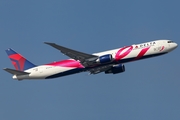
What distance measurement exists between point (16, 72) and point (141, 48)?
20808 millimetres

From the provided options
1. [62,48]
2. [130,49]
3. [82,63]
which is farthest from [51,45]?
[130,49]

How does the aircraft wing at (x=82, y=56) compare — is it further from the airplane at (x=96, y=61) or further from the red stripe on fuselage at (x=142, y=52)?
the red stripe on fuselage at (x=142, y=52)

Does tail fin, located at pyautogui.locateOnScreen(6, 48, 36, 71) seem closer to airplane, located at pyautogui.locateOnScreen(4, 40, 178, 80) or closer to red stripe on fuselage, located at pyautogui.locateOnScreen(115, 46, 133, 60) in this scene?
airplane, located at pyautogui.locateOnScreen(4, 40, 178, 80)

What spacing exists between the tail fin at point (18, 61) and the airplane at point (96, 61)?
1.86 m

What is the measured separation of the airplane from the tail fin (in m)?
1.86

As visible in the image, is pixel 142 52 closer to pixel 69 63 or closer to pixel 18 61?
pixel 69 63

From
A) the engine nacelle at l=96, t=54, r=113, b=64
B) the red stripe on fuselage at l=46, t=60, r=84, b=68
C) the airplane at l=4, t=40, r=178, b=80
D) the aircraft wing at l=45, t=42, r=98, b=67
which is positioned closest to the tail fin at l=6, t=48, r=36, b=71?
the airplane at l=4, t=40, r=178, b=80

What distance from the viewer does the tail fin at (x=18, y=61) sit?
8025cm

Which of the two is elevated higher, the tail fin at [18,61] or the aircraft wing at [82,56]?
the tail fin at [18,61]

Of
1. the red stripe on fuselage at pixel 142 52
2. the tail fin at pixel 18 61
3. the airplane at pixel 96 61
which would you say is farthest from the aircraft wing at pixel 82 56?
the tail fin at pixel 18 61

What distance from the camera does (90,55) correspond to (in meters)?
73.4

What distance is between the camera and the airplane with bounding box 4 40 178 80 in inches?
2849

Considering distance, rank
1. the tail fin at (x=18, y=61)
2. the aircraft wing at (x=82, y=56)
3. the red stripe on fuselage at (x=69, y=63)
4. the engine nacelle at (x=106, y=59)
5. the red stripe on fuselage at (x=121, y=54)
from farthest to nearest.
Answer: the tail fin at (x=18, y=61)
the red stripe on fuselage at (x=69, y=63)
the aircraft wing at (x=82, y=56)
the red stripe on fuselage at (x=121, y=54)
the engine nacelle at (x=106, y=59)

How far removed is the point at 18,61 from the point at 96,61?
1633cm
